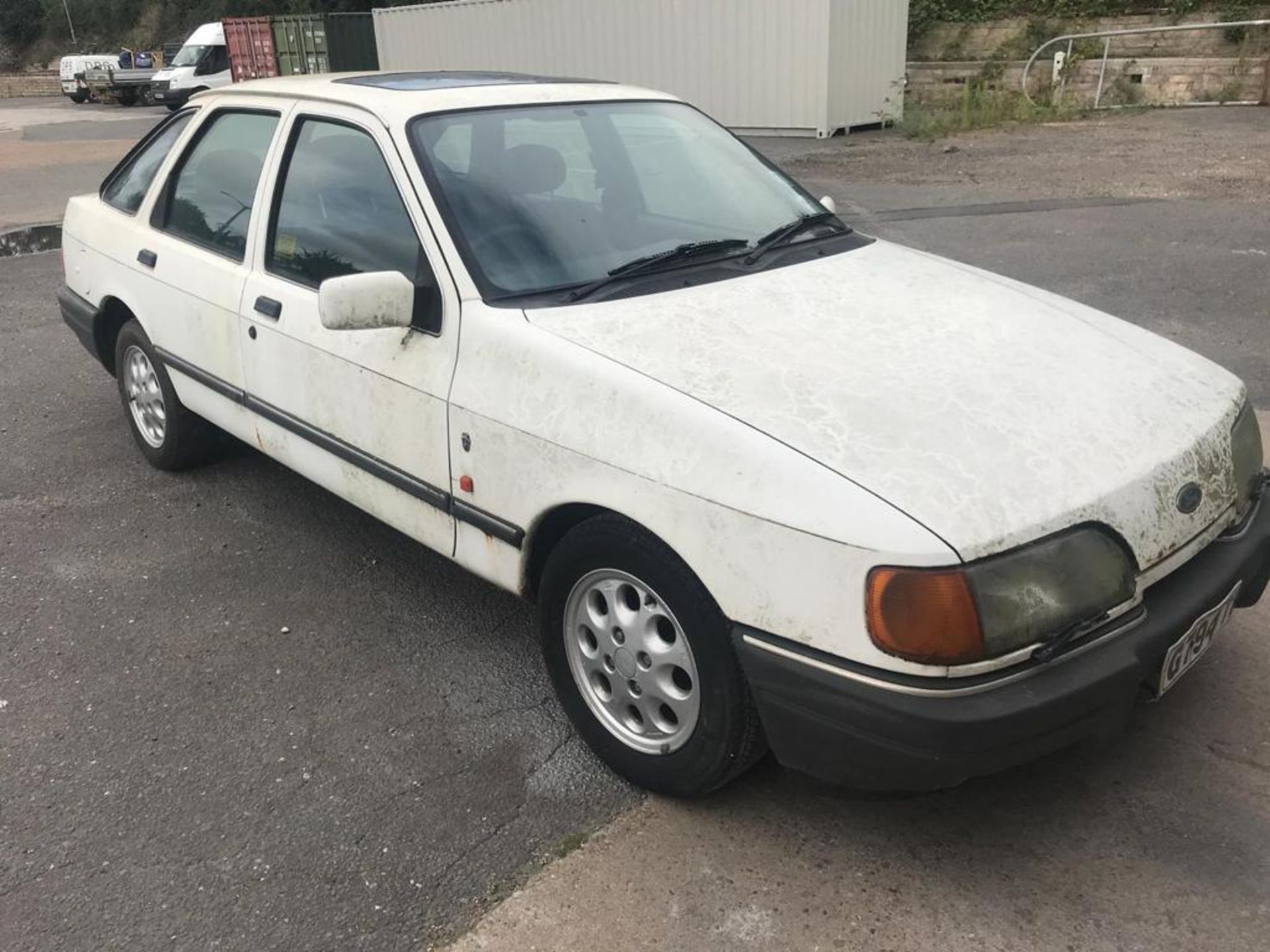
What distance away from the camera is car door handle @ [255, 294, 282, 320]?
12.0 feet

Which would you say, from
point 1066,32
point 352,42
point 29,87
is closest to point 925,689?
point 1066,32

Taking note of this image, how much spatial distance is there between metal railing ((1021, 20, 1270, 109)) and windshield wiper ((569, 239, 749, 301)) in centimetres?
1651

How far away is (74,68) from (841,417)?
43.3 meters

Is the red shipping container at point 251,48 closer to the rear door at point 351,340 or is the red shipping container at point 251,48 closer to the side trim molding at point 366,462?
the side trim molding at point 366,462

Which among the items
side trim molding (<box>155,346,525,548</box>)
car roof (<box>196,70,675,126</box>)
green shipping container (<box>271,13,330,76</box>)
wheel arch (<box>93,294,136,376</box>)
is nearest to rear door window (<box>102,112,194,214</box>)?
wheel arch (<box>93,294,136,376</box>)

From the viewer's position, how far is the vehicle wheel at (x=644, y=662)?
248cm

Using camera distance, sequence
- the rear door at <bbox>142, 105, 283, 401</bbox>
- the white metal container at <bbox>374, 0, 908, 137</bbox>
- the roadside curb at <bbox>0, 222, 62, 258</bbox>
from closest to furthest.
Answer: the rear door at <bbox>142, 105, 283, 401</bbox>, the roadside curb at <bbox>0, 222, 62, 258</bbox>, the white metal container at <bbox>374, 0, 908, 137</bbox>

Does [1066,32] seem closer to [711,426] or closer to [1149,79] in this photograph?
[1149,79]

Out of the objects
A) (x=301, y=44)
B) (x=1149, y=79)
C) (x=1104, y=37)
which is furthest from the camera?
(x=301, y=44)

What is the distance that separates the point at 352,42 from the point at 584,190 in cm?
2424

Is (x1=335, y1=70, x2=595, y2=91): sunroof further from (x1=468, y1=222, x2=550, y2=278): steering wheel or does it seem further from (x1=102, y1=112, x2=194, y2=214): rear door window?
(x1=102, y1=112, x2=194, y2=214): rear door window

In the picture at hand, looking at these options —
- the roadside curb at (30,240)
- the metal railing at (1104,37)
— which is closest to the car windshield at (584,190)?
the roadside curb at (30,240)

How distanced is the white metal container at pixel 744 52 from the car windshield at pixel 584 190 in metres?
11.7

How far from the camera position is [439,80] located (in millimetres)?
3826
